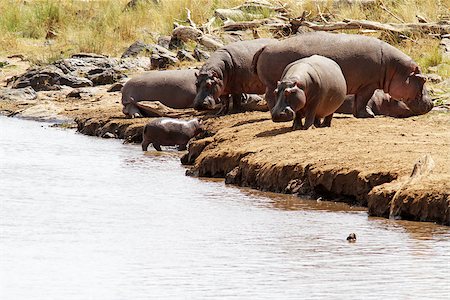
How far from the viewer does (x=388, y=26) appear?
17.9m

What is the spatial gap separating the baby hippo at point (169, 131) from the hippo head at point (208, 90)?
50 centimetres

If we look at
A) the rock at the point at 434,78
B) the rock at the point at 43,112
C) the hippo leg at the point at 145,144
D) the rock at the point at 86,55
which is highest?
the rock at the point at 434,78

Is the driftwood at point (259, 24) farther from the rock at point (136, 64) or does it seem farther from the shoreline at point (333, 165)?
the shoreline at point (333, 165)

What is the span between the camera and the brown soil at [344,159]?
8.88 m

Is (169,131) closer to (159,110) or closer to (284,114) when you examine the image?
(159,110)

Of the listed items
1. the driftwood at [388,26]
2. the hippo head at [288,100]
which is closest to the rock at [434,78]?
the driftwood at [388,26]

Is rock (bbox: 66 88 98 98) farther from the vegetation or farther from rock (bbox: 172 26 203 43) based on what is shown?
the vegetation

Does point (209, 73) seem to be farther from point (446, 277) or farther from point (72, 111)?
point (446, 277)

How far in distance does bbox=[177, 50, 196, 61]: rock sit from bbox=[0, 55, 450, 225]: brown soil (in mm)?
4837

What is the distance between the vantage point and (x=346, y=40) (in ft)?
46.2

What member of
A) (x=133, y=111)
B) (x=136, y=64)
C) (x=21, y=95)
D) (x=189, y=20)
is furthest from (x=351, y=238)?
(x=189, y=20)

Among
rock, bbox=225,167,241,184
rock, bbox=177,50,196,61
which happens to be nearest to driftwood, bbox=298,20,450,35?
rock, bbox=177,50,196,61

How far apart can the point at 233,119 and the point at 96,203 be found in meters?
4.71

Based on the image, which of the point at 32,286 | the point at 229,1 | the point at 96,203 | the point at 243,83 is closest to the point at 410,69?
the point at 243,83
